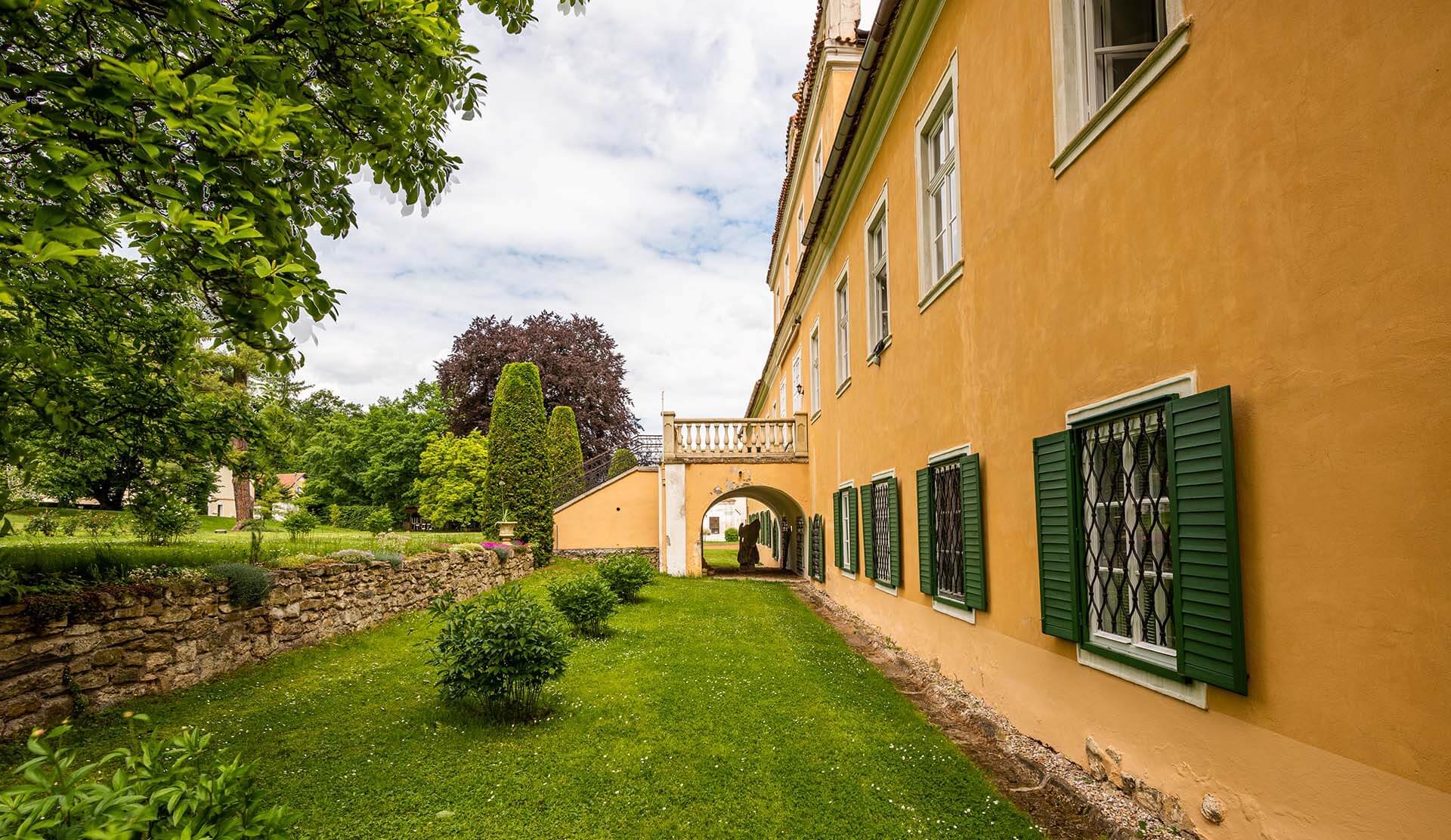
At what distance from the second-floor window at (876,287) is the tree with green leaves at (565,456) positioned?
1470 centimetres

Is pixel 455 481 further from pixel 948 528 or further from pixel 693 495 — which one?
pixel 948 528

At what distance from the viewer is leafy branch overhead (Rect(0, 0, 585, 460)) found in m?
2.54

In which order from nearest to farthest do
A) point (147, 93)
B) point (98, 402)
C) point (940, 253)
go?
point (147, 93) → point (98, 402) → point (940, 253)

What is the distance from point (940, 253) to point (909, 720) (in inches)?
184

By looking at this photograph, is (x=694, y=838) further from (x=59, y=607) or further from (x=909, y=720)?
(x=59, y=607)

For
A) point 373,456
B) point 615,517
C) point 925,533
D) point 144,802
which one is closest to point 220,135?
point 144,802

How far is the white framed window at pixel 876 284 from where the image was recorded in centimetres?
1008

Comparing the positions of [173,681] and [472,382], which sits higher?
[472,382]

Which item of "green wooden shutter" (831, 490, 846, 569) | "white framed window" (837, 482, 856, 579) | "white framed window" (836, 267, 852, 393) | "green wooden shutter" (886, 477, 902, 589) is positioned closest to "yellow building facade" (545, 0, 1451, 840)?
"green wooden shutter" (886, 477, 902, 589)

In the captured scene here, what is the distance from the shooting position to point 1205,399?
3.23 meters

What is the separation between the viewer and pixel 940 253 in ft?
25.5

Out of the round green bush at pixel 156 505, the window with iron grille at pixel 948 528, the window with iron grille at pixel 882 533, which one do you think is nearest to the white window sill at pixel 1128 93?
the window with iron grille at pixel 948 528

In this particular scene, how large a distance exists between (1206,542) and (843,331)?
10.2 metres

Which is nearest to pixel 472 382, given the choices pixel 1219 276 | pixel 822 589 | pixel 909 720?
pixel 822 589
